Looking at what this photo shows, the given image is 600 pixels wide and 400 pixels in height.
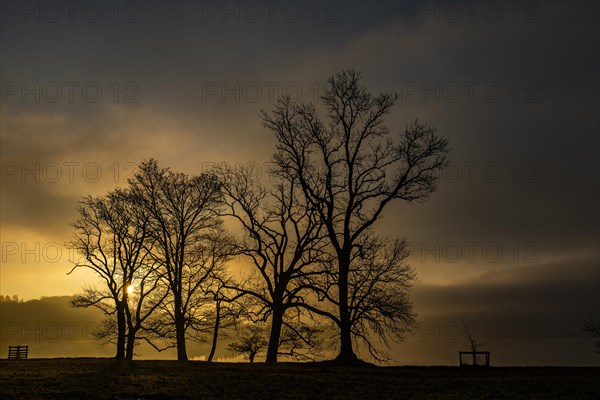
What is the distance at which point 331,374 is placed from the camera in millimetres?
31281

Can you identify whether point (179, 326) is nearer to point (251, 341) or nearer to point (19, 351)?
point (19, 351)

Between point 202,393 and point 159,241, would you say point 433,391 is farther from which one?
point 159,241

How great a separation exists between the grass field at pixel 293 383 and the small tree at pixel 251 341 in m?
36.6

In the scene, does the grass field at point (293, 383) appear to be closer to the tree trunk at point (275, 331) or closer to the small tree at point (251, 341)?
the tree trunk at point (275, 331)

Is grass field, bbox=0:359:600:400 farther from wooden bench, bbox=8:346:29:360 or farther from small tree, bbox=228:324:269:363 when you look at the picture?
small tree, bbox=228:324:269:363

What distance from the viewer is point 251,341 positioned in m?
69.9

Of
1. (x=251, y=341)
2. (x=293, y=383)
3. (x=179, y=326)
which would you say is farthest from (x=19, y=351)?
(x=293, y=383)

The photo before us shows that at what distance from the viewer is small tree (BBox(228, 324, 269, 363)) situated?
2751 inches

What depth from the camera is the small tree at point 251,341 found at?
229 feet

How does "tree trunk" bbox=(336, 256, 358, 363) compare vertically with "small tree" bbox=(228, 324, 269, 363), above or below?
above

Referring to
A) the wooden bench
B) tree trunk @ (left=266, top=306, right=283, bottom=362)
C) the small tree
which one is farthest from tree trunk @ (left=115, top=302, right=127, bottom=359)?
the small tree

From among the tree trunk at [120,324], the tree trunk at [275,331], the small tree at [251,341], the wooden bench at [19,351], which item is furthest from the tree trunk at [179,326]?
the small tree at [251,341]

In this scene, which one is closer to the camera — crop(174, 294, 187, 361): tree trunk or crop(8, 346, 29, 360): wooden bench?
crop(174, 294, 187, 361): tree trunk

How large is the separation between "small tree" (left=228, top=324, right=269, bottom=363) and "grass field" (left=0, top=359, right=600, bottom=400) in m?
36.6
